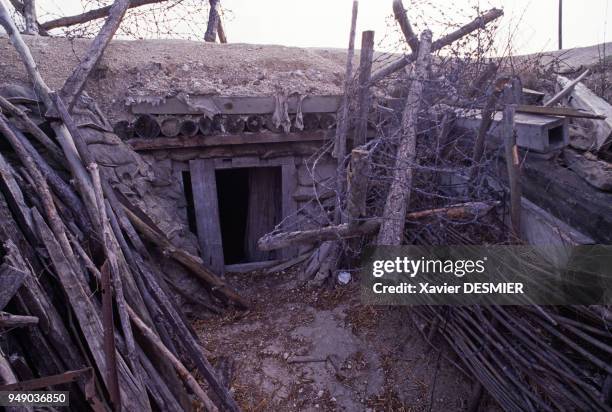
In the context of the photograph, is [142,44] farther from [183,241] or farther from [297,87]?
[183,241]

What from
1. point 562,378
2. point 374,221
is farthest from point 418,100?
point 562,378

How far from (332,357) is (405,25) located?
11.1 ft

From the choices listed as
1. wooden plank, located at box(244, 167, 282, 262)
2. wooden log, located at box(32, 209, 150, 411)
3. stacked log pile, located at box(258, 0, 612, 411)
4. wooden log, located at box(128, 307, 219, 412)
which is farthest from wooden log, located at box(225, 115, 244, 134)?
wooden log, located at box(128, 307, 219, 412)

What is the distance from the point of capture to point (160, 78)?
5.10 meters

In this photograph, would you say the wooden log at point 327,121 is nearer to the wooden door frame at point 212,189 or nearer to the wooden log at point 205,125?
the wooden door frame at point 212,189

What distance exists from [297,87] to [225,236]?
10.7 feet

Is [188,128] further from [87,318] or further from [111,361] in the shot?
[111,361]

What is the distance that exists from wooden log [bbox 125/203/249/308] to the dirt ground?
0.24 m

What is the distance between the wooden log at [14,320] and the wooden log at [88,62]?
8.58 ft

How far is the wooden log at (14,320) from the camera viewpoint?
2.20 m

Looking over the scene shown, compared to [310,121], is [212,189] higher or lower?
lower

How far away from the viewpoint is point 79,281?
273cm

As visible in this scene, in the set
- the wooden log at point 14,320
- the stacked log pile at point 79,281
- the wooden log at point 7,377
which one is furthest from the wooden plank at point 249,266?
the wooden log at point 7,377

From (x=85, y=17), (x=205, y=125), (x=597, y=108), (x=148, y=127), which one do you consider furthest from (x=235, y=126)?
(x=85, y=17)
